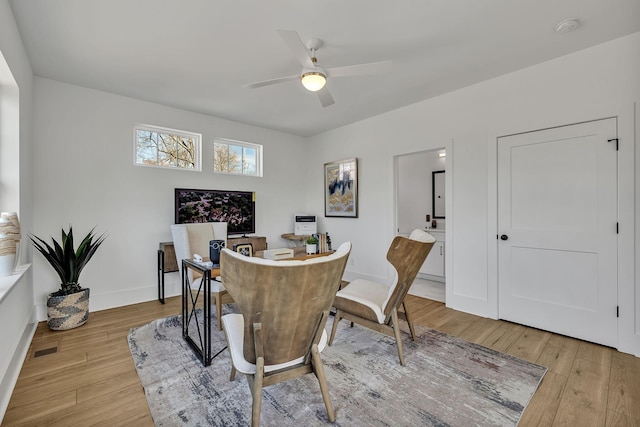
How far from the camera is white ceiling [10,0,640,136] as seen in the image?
1950mm

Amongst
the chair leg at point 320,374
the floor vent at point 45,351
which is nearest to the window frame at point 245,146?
the floor vent at point 45,351

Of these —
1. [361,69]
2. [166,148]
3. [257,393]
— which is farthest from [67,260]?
[361,69]

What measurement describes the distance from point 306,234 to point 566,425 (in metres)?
3.74

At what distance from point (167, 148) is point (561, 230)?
4.61 m

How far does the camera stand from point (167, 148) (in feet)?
12.7

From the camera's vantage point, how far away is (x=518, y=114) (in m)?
2.86

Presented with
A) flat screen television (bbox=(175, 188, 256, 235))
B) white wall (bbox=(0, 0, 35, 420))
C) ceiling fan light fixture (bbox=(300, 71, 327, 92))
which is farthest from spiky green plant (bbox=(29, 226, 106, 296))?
ceiling fan light fixture (bbox=(300, 71, 327, 92))

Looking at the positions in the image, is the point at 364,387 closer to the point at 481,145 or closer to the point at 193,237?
the point at 193,237

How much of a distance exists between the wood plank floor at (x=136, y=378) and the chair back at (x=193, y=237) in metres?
0.78

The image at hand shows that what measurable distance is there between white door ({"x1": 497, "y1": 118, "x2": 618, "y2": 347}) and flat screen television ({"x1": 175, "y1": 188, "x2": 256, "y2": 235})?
3395 millimetres

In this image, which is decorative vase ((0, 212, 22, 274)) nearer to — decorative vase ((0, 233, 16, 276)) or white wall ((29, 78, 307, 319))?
decorative vase ((0, 233, 16, 276))

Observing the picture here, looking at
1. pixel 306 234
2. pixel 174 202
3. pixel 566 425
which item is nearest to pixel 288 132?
pixel 306 234

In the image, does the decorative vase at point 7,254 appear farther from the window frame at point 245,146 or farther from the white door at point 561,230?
the white door at point 561,230

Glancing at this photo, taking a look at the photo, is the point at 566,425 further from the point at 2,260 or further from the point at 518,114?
the point at 2,260
